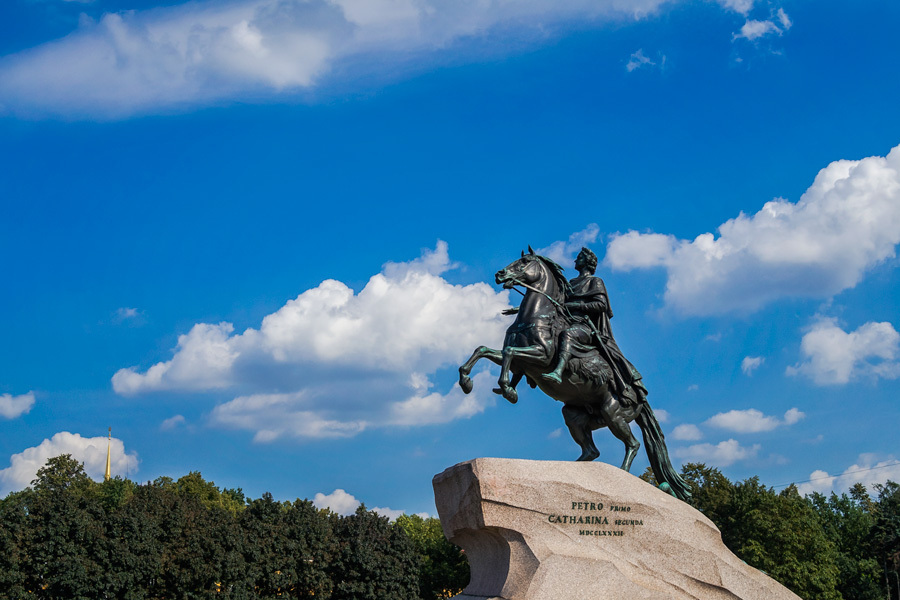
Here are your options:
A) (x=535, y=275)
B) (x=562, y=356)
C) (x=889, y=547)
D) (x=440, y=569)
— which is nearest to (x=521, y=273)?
(x=535, y=275)

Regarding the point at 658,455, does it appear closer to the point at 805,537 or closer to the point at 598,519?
the point at 598,519

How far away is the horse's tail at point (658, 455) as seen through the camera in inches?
521

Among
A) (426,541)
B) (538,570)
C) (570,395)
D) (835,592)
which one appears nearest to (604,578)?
(538,570)

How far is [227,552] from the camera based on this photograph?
33500 mm

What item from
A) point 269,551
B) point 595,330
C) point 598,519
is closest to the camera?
point 598,519

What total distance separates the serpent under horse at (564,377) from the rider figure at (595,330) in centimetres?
14

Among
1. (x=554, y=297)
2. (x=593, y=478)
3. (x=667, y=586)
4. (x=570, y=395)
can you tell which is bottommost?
(x=667, y=586)

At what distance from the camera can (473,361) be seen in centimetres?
1146

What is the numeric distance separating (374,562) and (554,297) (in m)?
25.9

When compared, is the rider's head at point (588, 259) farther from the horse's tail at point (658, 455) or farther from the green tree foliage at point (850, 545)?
the green tree foliage at point (850, 545)

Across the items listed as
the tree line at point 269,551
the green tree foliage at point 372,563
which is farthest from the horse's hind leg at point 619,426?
the green tree foliage at point 372,563

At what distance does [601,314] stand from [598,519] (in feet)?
12.7

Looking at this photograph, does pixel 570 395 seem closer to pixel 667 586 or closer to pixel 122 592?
pixel 667 586

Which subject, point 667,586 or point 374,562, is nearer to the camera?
point 667,586
